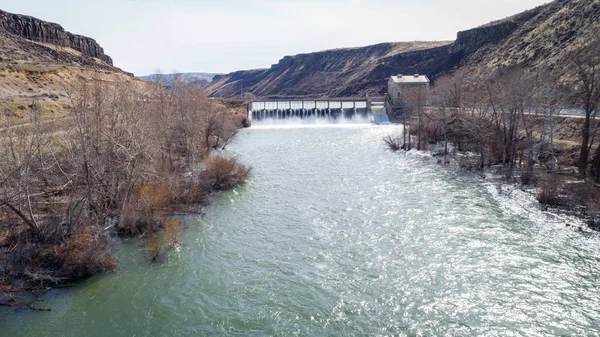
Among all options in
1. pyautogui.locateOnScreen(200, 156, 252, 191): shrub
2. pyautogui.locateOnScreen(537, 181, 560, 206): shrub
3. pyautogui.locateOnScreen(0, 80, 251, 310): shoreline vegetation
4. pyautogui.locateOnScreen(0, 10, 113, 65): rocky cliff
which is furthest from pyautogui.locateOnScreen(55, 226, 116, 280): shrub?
pyautogui.locateOnScreen(0, 10, 113, 65): rocky cliff

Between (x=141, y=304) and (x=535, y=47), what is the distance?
56.0m

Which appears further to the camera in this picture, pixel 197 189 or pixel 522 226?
pixel 197 189

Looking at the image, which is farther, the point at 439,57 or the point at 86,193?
the point at 439,57

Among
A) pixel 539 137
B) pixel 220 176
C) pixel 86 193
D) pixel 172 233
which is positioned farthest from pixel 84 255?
pixel 539 137

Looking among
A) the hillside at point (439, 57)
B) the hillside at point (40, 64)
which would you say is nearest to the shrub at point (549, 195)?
the hillside at point (40, 64)

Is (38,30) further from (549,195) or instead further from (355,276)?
(549,195)

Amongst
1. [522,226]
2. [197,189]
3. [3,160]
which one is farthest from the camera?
[197,189]

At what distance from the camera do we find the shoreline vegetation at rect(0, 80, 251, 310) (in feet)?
45.1

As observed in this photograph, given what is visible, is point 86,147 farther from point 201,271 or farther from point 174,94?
point 174,94

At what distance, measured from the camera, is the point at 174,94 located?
32.7 meters

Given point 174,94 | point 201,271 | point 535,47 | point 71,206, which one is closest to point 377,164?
point 174,94

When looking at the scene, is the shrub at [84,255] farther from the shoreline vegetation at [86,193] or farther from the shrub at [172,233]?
the shrub at [172,233]

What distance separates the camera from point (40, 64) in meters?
53.7

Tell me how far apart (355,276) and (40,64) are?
57322 mm
